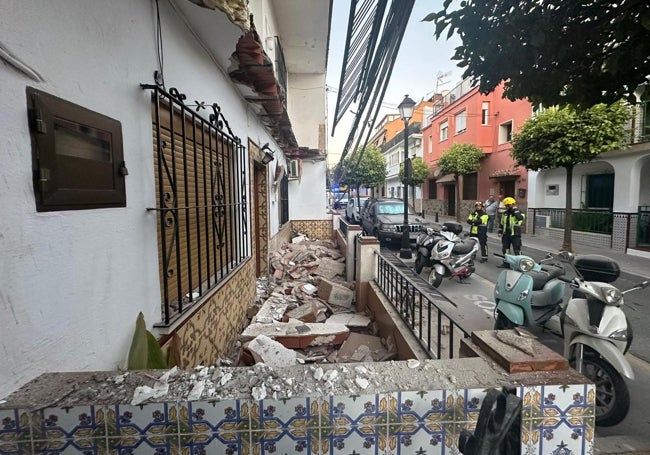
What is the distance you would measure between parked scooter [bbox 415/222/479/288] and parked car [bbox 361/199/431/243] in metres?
3.99

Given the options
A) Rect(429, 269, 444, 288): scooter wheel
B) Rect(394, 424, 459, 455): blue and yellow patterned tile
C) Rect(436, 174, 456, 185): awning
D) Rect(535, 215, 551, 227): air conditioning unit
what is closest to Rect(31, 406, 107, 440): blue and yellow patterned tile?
Rect(394, 424, 459, 455): blue and yellow patterned tile

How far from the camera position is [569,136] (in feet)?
31.0

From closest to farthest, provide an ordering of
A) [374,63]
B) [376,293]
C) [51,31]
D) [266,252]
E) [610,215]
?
[51,31], [374,63], [376,293], [266,252], [610,215]

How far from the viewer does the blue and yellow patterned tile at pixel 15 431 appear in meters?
1.22

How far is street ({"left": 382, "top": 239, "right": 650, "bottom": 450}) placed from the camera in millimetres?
2730

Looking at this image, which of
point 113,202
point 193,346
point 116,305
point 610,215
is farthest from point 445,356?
Result: point 610,215

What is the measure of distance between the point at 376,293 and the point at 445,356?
5.54 ft

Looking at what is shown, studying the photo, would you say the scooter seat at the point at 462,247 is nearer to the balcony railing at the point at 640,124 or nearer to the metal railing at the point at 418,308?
the metal railing at the point at 418,308

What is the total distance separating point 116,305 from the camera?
185 centimetres

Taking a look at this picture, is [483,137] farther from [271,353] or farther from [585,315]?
[271,353]

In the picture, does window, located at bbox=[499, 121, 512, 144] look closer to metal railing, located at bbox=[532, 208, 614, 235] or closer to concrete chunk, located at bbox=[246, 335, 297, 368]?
metal railing, located at bbox=[532, 208, 614, 235]

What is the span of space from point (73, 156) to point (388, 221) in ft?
36.0

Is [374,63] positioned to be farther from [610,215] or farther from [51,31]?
[610,215]

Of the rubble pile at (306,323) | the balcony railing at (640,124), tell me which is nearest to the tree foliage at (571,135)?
the balcony railing at (640,124)
